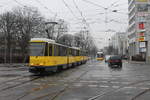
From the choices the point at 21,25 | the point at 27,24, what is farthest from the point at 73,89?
the point at 27,24

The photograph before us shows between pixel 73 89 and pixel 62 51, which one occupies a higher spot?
pixel 62 51

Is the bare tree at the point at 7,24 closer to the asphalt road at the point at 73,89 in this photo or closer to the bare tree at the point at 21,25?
the bare tree at the point at 21,25

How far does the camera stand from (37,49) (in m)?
18.6

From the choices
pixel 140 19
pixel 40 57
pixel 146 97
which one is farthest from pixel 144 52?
pixel 146 97

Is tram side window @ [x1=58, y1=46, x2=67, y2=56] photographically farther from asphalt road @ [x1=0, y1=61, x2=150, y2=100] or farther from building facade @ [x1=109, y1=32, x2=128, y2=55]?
building facade @ [x1=109, y1=32, x2=128, y2=55]

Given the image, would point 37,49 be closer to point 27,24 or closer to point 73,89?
point 73,89

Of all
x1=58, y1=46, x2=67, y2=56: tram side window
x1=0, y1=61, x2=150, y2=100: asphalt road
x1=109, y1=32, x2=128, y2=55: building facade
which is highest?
x1=109, y1=32, x2=128, y2=55: building facade

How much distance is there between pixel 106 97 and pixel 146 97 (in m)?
1.73

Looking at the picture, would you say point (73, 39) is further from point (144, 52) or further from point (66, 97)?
point (66, 97)

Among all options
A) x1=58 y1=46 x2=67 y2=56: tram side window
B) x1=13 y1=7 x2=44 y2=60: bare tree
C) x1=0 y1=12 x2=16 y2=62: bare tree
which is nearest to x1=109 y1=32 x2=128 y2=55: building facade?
x1=13 y1=7 x2=44 y2=60: bare tree

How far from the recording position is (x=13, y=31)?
4581 centimetres

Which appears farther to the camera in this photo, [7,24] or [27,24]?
[27,24]

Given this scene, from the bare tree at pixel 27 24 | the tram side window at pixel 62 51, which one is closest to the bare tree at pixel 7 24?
the bare tree at pixel 27 24

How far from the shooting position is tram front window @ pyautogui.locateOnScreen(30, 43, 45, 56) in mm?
18484
